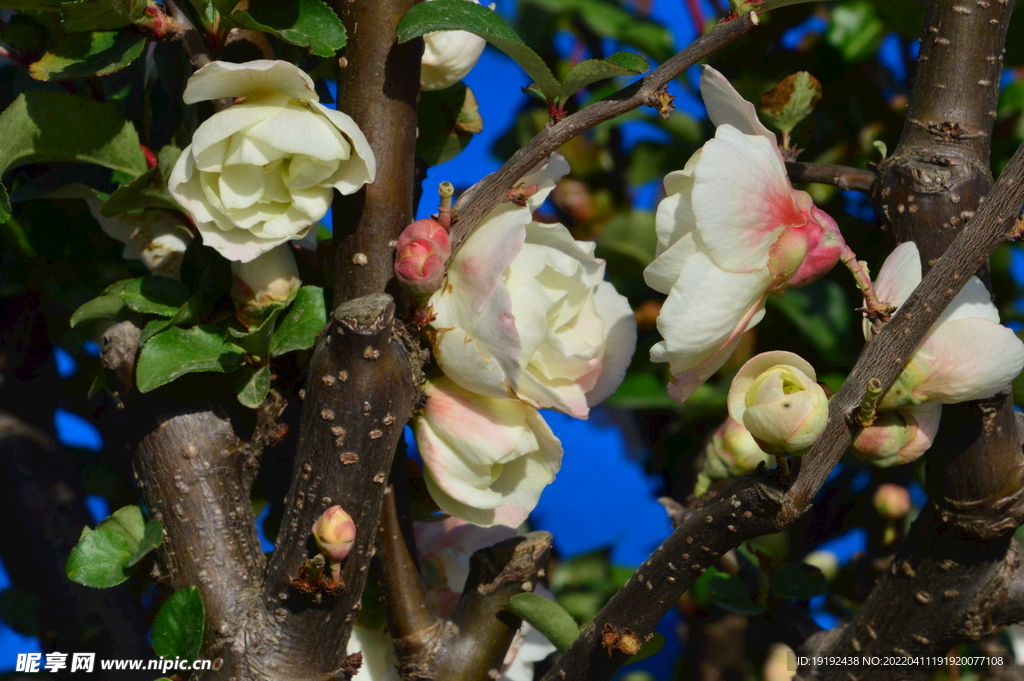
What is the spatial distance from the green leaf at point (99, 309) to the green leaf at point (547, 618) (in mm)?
339

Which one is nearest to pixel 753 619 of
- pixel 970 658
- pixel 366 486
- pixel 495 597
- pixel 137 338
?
pixel 970 658

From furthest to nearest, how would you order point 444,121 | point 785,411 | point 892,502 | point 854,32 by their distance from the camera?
point 854,32 → point 892,502 → point 444,121 → point 785,411

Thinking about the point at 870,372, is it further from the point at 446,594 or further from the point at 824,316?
the point at 824,316

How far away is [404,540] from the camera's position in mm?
615

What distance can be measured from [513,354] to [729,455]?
11.9 inches

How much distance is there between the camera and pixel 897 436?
1.55 ft

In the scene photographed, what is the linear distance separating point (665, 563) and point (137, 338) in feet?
1.20

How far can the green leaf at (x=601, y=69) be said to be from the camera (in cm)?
51

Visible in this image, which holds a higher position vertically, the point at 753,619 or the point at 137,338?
the point at 137,338

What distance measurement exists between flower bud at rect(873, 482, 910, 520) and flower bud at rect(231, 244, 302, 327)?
0.63m

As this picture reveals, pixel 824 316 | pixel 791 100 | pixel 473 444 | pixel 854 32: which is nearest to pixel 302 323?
pixel 473 444

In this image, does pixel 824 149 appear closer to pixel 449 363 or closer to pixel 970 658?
pixel 970 658

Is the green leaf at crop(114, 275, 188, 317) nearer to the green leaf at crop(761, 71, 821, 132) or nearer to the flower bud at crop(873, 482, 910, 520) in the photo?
the green leaf at crop(761, 71, 821, 132)

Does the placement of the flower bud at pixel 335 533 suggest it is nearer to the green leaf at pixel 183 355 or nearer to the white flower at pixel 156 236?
the green leaf at pixel 183 355
